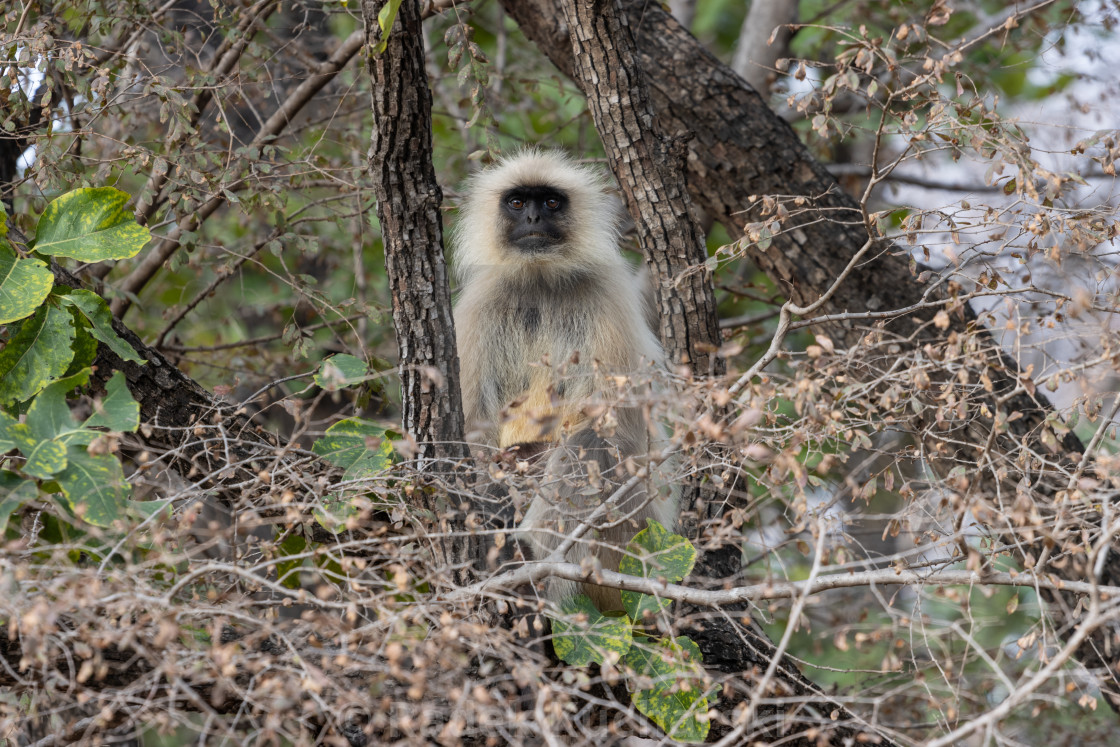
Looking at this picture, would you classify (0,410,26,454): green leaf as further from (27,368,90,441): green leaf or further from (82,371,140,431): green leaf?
(82,371,140,431): green leaf

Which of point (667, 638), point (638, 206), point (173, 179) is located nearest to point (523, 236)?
point (638, 206)

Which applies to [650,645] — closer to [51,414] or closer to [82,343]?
[51,414]

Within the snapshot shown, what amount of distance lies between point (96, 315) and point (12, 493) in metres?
0.81

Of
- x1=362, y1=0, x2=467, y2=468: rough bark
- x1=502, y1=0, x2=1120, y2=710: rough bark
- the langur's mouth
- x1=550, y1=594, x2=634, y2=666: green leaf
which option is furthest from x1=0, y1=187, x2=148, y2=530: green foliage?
x1=502, y1=0, x2=1120, y2=710: rough bark

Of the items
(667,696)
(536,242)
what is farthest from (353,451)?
A: (536,242)

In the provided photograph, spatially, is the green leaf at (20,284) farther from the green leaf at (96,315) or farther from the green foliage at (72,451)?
the green foliage at (72,451)

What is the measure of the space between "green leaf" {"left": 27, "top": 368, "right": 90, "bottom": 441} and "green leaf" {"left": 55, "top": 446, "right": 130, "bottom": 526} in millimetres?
85

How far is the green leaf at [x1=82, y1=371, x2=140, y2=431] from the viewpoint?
2.57 meters

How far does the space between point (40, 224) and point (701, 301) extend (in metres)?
2.05

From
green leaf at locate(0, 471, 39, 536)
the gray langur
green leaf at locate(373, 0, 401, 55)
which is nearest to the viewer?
green leaf at locate(0, 471, 39, 536)

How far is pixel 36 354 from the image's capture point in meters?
2.98

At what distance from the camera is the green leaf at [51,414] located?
2.58m

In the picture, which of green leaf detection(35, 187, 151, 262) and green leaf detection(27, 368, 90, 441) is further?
green leaf detection(35, 187, 151, 262)

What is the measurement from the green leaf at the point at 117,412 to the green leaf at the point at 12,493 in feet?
0.63
